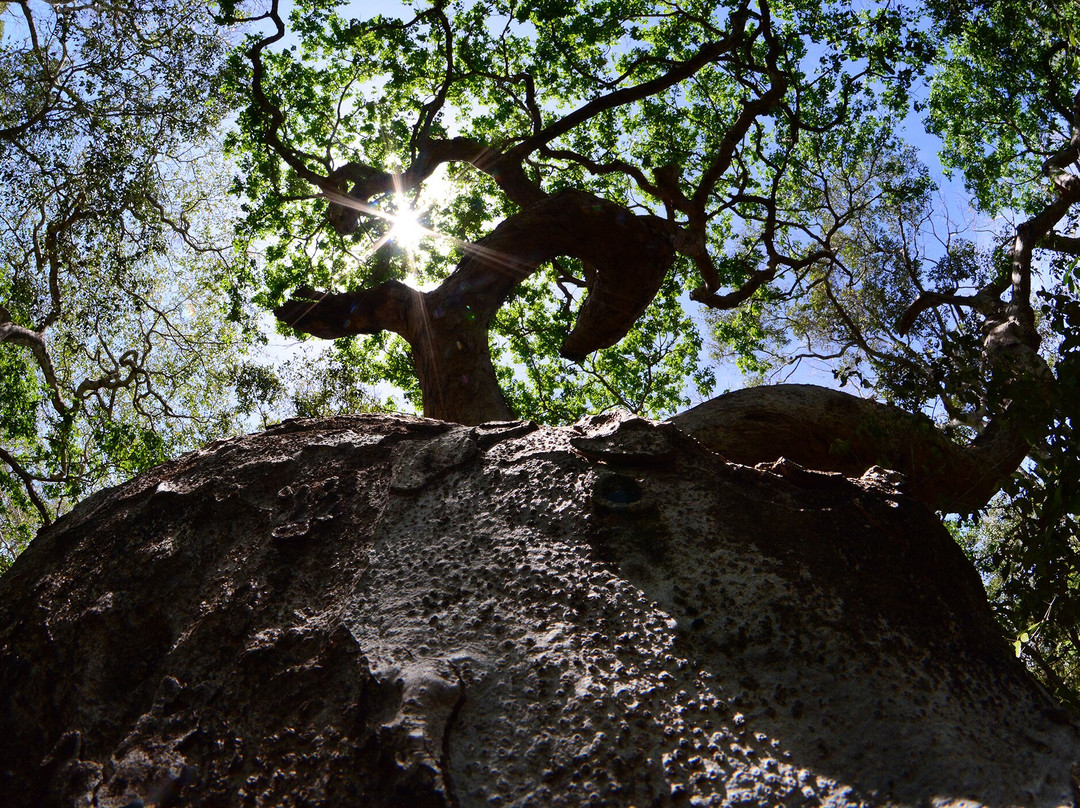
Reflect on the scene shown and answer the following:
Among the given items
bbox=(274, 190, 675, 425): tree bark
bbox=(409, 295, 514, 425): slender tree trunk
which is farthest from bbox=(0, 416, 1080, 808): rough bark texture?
bbox=(274, 190, 675, 425): tree bark

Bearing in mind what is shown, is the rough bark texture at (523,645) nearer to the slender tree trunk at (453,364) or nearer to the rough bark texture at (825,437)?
the rough bark texture at (825,437)

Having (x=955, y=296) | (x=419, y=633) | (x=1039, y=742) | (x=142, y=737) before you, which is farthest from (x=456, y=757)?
(x=955, y=296)

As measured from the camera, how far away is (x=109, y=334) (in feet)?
39.2

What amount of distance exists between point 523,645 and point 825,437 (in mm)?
3447

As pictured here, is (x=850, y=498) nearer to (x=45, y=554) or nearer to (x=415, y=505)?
(x=415, y=505)

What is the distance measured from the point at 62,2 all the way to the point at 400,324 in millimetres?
8965

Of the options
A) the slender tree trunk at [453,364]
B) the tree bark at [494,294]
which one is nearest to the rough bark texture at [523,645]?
the slender tree trunk at [453,364]

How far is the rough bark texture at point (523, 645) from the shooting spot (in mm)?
1336

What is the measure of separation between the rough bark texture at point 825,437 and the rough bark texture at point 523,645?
235 centimetres

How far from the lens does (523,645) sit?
5.16 ft

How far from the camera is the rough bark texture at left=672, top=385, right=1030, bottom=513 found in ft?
14.3

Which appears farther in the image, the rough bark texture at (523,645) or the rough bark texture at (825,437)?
the rough bark texture at (825,437)

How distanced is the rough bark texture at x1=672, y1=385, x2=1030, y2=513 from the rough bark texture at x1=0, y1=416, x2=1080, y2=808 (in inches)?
92.5

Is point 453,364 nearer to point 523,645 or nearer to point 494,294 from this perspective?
point 494,294
